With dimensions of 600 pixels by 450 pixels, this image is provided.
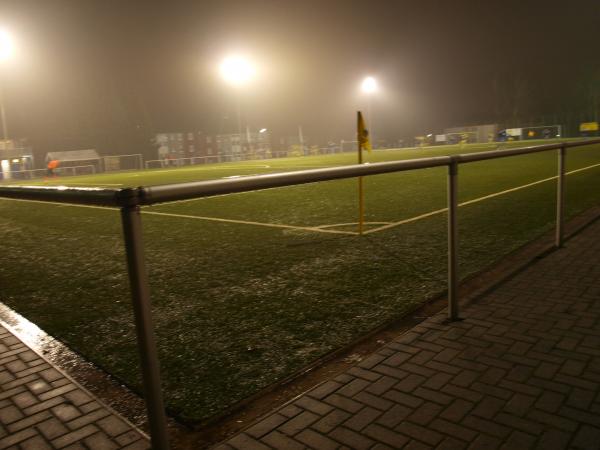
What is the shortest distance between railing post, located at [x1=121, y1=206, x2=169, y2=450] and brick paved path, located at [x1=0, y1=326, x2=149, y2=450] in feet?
1.23

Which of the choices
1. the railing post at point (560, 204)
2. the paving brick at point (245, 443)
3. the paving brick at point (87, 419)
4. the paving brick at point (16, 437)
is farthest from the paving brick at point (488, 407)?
the railing post at point (560, 204)

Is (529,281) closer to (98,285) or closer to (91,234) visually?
(98,285)

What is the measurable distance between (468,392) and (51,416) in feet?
6.96

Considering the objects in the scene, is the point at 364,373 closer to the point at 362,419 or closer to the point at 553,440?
the point at 362,419

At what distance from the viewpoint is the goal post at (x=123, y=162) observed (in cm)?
4900

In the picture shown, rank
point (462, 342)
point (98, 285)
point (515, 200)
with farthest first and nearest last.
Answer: point (515, 200) < point (98, 285) < point (462, 342)

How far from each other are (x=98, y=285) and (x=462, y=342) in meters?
A: 3.58

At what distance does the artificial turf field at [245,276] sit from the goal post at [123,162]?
40.5 m

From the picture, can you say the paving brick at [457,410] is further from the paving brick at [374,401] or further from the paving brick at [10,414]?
the paving brick at [10,414]

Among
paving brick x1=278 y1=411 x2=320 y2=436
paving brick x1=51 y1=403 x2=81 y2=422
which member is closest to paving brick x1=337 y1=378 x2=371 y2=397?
paving brick x1=278 y1=411 x2=320 y2=436

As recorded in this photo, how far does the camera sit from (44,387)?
9.60 ft

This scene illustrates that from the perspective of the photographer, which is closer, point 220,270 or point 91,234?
point 220,270

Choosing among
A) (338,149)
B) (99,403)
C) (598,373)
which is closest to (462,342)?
(598,373)

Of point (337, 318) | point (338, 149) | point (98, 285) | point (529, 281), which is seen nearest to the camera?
point (337, 318)
